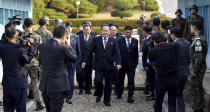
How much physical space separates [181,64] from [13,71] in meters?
2.89

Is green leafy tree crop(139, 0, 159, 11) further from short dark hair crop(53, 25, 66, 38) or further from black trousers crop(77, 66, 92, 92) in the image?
short dark hair crop(53, 25, 66, 38)

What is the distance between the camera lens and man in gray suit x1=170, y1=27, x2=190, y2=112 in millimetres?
6465

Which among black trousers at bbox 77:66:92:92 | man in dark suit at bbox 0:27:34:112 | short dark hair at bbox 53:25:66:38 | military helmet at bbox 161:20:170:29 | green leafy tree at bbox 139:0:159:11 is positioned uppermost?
green leafy tree at bbox 139:0:159:11

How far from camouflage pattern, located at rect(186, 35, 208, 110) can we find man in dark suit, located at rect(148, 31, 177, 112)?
383 mm

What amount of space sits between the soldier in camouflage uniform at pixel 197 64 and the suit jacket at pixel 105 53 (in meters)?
2.07

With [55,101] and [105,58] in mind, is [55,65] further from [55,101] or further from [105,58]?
[105,58]

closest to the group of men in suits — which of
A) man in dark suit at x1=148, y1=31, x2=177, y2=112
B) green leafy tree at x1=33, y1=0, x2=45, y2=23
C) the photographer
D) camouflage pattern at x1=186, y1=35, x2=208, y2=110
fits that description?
the photographer

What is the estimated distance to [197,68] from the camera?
257 inches

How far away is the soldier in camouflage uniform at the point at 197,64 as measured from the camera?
6.47 m

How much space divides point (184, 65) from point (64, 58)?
7.41ft

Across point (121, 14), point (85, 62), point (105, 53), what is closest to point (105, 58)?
point (105, 53)

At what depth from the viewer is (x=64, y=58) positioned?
5.52 meters

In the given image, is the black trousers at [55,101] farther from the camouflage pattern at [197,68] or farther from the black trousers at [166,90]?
the camouflage pattern at [197,68]

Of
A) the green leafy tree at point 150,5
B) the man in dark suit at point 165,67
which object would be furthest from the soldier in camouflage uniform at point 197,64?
the green leafy tree at point 150,5
